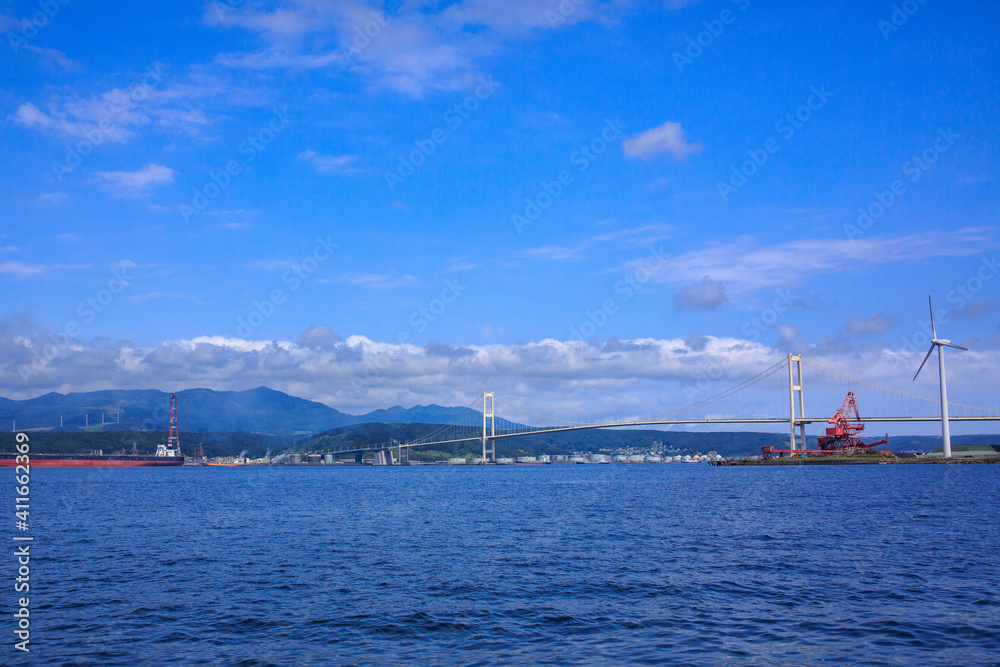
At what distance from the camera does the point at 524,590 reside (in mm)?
17953

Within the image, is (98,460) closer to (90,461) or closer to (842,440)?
(90,461)

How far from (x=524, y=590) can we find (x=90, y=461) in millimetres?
154732

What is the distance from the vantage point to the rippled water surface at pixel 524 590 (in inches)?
515

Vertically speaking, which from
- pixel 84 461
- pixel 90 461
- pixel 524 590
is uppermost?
pixel 524 590

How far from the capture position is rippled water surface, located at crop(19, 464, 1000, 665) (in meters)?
13.1

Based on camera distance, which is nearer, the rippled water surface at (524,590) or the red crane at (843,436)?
the rippled water surface at (524,590)

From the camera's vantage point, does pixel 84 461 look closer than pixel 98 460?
Yes

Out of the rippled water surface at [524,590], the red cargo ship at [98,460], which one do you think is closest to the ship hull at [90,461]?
the red cargo ship at [98,460]

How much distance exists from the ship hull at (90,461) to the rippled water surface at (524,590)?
128 m

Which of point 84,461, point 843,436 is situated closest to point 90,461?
point 84,461

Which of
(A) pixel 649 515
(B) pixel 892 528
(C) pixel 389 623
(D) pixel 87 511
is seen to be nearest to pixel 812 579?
(C) pixel 389 623

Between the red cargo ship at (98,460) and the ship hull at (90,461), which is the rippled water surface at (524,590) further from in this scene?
the ship hull at (90,461)

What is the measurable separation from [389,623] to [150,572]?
10.2 m

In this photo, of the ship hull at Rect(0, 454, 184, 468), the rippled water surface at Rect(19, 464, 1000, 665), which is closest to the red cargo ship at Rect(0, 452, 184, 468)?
the ship hull at Rect(0, 454, 184, 468)
